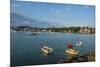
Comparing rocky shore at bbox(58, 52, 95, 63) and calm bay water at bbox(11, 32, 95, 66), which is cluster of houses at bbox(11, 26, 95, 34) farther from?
rocky shore at bbox(58, 52, 95, 63)

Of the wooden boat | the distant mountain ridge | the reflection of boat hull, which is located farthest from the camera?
the reflection of boat hull

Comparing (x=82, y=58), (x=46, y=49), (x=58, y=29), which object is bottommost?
(x=82, y=58)

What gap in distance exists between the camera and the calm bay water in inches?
→ 95.5

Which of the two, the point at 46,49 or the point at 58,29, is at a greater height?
the point at 58,29

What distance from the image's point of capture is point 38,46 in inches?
99.2

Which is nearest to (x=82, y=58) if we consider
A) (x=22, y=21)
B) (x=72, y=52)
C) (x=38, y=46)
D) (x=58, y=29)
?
(x=72, y=52)

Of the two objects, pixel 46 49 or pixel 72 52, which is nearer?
pixel 46 49

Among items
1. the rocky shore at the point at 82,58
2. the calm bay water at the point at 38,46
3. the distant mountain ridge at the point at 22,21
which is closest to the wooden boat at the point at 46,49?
the calm bay water at the point at 38,46

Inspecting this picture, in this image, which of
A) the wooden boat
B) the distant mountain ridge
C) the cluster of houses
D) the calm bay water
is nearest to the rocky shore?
the calm bay water

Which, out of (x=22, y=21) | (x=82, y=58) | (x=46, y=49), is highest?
(x=22, y=21)

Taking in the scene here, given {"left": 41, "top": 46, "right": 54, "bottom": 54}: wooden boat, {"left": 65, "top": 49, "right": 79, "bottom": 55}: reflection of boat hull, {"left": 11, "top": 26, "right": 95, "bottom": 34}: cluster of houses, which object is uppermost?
{"left": 11, "top": 26, "right": 95, "bottom": 34}: cluster of houses

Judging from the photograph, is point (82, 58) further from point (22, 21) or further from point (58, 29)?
point (22, 21)

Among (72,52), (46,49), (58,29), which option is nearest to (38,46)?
(46,49)

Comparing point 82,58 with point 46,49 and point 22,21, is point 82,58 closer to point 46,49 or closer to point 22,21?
point 46,49
